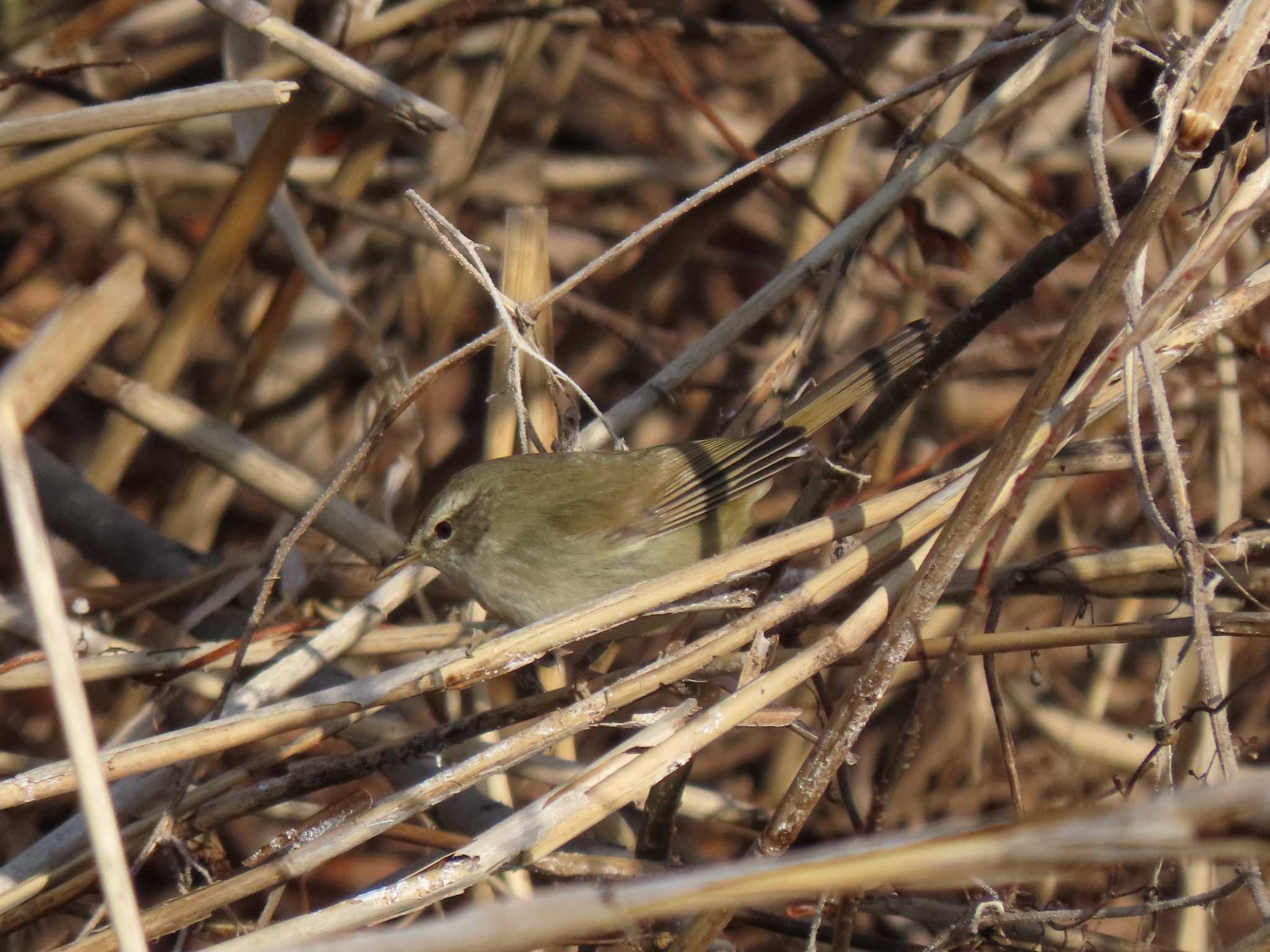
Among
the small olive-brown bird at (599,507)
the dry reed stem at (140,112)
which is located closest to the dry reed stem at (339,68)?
the dry reed stem at (140,112)

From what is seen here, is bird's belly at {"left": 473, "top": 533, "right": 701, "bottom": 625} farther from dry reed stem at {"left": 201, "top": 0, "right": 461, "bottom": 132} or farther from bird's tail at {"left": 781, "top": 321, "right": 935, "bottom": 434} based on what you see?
dry reed stem at {"left": 201, "top": 0, "right": 461, "bottom": 132}

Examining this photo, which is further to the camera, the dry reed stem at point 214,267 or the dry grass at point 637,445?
the dry reed stem at point 214,267

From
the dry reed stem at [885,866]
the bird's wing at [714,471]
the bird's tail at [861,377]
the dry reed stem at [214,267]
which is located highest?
the dry reed stem at [214,267]

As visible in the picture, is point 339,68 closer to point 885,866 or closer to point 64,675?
point 64,675

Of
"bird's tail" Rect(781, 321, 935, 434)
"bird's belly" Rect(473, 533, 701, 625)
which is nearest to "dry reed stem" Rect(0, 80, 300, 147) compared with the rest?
"bird's belly" Rect(473, 533, 701, 625)

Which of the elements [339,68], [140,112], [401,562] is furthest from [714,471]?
[140,112]

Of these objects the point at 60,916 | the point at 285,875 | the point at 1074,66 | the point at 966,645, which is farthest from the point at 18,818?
the point at 1074,66

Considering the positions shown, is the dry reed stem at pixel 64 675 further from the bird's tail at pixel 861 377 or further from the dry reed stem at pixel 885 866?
the bird's tail at pixel 861 377

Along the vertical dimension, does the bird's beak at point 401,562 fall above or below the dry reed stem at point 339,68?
below
